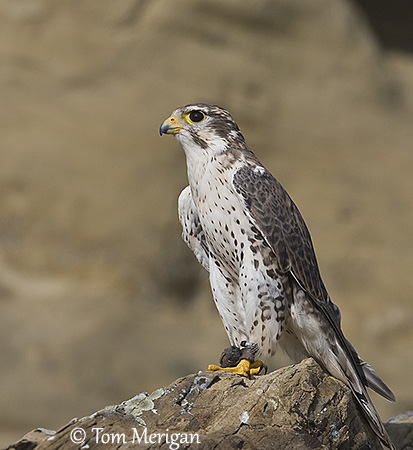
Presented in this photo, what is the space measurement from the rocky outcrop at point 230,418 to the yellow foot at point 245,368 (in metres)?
0.14

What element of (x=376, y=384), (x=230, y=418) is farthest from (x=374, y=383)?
(x=230, y=418)

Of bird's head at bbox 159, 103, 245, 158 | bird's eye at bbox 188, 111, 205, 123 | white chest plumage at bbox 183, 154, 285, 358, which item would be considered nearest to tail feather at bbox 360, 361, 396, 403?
white chest plumage at bbox 183, 154, 285, 358

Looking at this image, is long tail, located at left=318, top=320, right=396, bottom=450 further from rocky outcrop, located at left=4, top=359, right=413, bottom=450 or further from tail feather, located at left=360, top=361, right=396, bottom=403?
rocky outcrop, located at left=4, top=359, right=413, bottom=450

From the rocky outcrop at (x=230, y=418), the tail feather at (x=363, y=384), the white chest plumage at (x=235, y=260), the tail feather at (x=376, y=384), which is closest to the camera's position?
the rocky outcrop at (x=230, y=418)

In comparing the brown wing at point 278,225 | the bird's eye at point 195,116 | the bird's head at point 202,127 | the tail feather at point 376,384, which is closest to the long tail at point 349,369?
the tail feather at point 376,384

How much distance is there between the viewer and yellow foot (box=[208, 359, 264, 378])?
3166 millimetres

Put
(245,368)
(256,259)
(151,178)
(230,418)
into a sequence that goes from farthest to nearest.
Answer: (151,178) < (256,259) < (245,368) < (230,418)

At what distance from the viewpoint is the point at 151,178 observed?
8664 millimetres

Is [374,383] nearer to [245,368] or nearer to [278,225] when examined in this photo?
[245,368]

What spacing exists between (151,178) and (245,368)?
5672mm

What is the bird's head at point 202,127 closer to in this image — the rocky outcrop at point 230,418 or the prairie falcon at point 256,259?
the prairie falcon at point 256,259

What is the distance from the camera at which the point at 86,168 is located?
8.51 meters

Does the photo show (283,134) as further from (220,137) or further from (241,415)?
(241,415)

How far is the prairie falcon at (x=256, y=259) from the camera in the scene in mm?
3291
